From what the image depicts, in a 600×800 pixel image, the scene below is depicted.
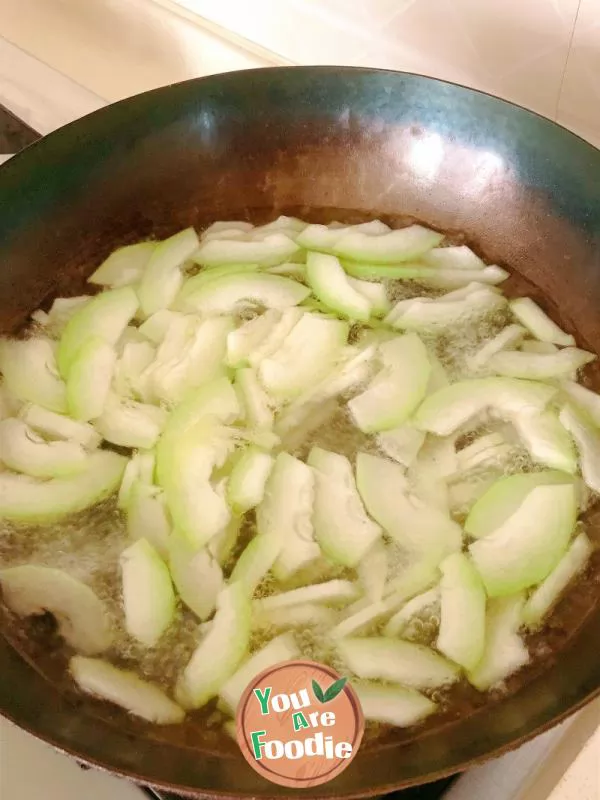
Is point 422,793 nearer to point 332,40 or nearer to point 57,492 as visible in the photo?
point 57,492

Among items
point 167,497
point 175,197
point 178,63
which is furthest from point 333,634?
point 178,63

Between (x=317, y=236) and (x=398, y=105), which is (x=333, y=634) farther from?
(x=398, y=105)

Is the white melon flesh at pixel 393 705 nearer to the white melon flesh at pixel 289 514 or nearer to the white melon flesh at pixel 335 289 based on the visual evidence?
the white melon flesh at pixel 289 514

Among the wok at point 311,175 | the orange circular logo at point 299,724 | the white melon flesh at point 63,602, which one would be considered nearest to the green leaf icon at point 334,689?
the orange circular logo at point 299,724

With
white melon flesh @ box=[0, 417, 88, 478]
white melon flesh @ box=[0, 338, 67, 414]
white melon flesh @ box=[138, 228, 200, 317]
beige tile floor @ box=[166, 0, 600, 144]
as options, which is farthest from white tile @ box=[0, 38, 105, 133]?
white melon flesh @ box=[0, 417, 88, 478]

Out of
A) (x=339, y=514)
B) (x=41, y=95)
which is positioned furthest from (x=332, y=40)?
(x=339, y=514)

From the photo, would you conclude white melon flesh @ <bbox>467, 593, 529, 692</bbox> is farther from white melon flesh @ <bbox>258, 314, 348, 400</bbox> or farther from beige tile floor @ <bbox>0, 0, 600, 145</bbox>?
beige tile floor @ <bbox>0, 0, 600, 145</bbox>
